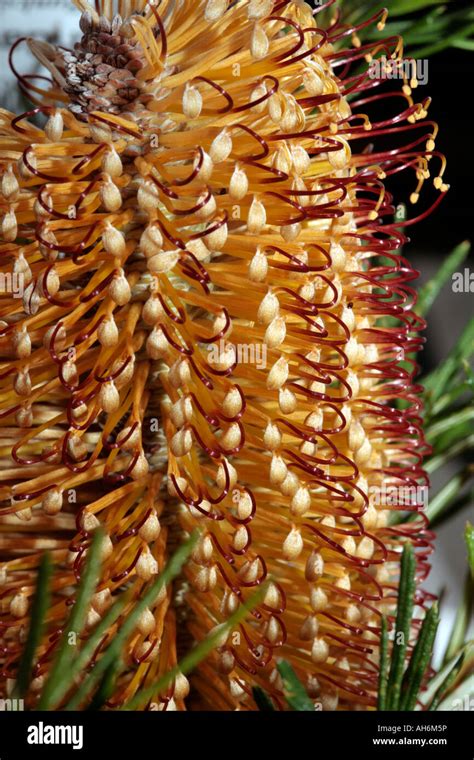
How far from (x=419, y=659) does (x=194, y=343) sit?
0.14 m

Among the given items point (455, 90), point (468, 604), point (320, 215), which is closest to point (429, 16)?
point (455, 90)

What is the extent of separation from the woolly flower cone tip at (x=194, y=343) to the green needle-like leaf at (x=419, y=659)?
0.17 ft

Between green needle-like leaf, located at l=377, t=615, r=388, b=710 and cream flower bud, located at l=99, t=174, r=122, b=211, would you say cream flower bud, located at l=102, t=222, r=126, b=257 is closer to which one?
cream flower bud, located at l=99, t=174, r=122, b=211

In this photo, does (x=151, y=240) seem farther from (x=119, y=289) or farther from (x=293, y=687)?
(x=293, y=687)

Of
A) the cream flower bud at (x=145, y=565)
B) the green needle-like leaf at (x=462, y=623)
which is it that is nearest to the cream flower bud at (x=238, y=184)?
the cream flower bud at (x=145, y=565)

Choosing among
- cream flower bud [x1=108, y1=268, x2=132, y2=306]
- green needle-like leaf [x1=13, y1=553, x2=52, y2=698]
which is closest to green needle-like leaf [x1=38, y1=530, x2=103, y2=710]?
green needle-like leaf [x1=13, y1=553, x2=52, y2=698]

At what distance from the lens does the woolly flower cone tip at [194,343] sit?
1.07 ft

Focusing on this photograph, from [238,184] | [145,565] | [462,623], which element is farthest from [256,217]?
[462,623]

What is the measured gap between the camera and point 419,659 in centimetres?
→ 30

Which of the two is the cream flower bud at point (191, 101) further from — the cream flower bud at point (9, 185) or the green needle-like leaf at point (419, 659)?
the green needle-like leaf at point (419, 659)
